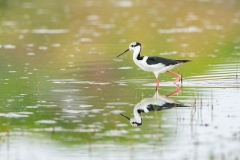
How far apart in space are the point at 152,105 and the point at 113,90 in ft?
6.25

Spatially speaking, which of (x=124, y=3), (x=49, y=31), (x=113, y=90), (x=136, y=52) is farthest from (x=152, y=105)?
(x=124, y=3)

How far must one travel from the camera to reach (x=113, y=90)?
14.1 meters

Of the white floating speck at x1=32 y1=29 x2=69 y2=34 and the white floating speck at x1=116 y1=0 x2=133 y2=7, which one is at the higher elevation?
the white floating speck at x1=116 y1=0 x2=133 y2=7

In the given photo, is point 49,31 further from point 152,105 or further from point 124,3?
point 152,105

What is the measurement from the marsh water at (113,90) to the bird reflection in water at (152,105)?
39 mm

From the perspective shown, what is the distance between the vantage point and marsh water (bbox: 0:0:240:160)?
31.0 feet

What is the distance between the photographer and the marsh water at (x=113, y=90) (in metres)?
9.46

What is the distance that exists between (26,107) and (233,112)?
3781 millimetres

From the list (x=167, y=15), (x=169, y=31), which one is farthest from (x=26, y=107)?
(x=167, y=15)

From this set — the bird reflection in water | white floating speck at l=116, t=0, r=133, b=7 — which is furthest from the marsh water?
white floating speck at l=116, t=0, r=133, b=7

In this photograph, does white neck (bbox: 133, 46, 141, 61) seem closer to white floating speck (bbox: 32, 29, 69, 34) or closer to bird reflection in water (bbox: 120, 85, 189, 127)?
bird reflection in water (bbox: 120, 85, 189, 127)

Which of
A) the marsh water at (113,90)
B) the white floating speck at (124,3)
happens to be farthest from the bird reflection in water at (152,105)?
the white floating speck at (124,3)

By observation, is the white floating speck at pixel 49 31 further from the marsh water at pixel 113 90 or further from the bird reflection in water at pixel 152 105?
the bird reflection in water at pixel 152 105

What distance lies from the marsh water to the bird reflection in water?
1.5 inches
